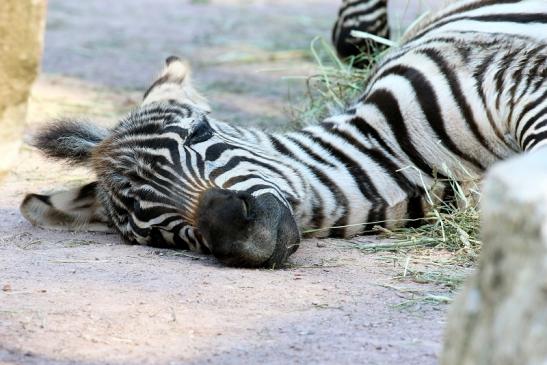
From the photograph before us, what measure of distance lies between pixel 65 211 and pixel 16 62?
5.96 ft

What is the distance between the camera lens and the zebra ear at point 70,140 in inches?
204

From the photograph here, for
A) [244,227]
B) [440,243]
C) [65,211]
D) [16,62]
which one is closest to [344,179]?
[440,243]

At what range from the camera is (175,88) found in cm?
552

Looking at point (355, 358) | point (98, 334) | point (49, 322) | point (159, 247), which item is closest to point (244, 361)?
point (355, 358)

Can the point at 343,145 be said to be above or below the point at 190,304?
above

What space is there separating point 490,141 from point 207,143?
4.58 ft

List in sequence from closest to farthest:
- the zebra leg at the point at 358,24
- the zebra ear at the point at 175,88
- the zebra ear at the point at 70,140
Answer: the zebra ear at the point at 70,140
the zebra ear at the point at 175,88
the zebra leg at the point at 358,24

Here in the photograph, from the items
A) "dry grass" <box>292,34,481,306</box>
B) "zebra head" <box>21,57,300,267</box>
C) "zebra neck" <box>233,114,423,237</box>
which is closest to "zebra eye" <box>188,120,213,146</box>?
"zebra head" <box>21,57,300,267</box>

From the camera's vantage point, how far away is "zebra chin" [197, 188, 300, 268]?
4.19 m

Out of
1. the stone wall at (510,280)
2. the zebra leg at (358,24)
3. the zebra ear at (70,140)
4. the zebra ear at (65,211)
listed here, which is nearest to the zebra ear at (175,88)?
the zebra ear at (70,140)

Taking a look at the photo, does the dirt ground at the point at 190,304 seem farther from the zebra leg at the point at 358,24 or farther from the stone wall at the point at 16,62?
the zebra leg at the point at 358,24

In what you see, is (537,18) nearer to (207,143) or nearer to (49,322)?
(207,143)

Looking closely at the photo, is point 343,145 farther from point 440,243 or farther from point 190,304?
point 190,304

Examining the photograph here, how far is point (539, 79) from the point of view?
494 cm
